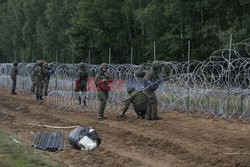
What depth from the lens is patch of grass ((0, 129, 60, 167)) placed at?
8.13 meters

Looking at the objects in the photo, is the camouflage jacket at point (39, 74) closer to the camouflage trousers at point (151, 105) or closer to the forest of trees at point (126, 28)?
the camouflage trousers at point (151, 105)

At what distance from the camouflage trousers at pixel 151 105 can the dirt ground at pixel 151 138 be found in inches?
13.3

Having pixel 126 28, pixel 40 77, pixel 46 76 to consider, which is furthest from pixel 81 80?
pixel 126 28

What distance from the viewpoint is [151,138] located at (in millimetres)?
10625

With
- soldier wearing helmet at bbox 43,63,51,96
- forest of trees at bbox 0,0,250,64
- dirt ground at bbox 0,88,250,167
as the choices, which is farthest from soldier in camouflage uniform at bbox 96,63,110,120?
forest of trees at bbox 0,0,250,64

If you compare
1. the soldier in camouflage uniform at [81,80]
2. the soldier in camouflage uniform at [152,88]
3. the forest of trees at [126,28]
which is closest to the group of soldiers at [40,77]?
the soldier in camouflage uniform at [81,80]

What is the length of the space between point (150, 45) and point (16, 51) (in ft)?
99.6

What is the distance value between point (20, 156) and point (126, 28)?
1028 inches

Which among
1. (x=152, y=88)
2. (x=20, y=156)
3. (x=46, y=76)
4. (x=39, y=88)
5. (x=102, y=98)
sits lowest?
(x=20, y=156)

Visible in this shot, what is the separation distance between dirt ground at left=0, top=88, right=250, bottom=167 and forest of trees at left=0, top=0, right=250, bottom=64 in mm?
9022

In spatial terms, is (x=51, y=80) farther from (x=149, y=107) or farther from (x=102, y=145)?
(x=102, y=145)

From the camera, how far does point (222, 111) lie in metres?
13.7

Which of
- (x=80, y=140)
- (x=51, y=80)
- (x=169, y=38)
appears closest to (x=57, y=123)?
(x=80, y=140)

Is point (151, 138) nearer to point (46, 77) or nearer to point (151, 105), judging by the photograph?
point (151, 105)
